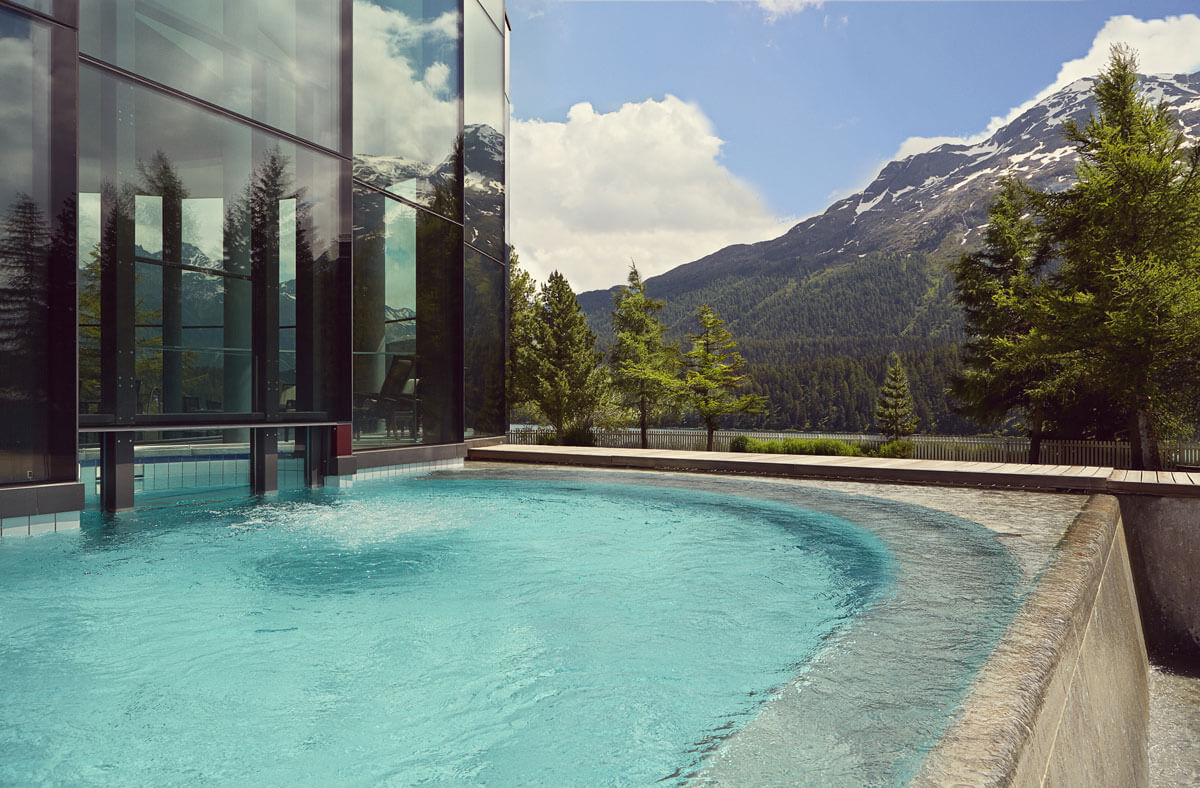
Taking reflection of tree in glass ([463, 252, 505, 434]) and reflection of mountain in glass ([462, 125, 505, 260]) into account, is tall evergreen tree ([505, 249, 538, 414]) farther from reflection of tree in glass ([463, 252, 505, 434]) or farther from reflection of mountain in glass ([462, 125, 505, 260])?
reflection of tree in glass ([463, 252, 505, 434])

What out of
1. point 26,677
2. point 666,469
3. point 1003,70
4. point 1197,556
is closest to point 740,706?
point 26,677

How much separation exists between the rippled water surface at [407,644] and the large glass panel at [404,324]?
5.08m

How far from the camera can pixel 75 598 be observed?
17.6 ft

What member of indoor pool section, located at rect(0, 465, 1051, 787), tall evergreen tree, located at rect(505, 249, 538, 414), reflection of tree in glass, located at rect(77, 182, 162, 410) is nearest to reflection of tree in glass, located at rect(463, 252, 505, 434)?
tall evergreen tree, located at rect(505, 249, 538, 414)

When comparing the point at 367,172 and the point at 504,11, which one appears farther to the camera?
the point at 504,11

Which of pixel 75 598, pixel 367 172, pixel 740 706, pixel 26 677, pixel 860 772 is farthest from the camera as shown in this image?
pixel 367 172

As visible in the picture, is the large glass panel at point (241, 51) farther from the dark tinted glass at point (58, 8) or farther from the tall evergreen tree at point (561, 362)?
the tall evergreen tree at point (561, 362)

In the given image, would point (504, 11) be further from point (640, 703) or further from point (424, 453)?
point (640, 703)

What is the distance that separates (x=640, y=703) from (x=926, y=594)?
263cm

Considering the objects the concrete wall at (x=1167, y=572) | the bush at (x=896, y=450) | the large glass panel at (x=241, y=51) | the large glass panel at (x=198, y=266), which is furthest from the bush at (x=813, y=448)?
the large glass panel at (x=241, y=51)

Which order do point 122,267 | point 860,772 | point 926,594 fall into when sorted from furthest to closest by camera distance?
point 122,267 < point 926,594 < point 860,772

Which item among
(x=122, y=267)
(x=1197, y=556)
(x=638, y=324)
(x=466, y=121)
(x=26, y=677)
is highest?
(x=466, y=121)

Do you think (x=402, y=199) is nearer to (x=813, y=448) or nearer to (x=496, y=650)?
(x=496, y=650)

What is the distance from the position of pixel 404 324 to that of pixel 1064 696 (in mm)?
12740
